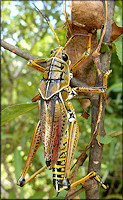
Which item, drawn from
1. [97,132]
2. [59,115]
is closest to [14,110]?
[59,115]

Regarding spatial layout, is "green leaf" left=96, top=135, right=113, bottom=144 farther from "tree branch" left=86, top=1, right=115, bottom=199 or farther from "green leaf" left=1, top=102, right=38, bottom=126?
"green leaf" left=1, top=102, right=38, bottom=126

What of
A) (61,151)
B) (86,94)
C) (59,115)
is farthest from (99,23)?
(61,151)

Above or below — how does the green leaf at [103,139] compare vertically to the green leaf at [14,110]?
below

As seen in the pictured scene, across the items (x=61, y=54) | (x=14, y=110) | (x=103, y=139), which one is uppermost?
(x=61, y=54)

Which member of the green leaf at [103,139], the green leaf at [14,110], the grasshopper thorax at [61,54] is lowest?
the green leaf at [103,139]

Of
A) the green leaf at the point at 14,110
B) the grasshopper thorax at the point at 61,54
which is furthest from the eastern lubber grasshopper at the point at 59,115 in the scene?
the green leaf at the point at 14,110

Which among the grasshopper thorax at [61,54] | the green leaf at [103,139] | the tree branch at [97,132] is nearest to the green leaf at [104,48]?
the tree branch at [97,132]

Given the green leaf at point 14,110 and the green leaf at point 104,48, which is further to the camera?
the green leaf at point 14,110

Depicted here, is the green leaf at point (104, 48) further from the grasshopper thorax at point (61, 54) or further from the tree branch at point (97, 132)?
the grasshopper thorax at point (61, 54)

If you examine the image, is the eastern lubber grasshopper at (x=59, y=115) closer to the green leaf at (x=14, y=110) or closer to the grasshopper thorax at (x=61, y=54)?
the grasshopper thorax at (x=61, y=54)

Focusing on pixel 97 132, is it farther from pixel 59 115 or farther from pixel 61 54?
pixel 61 54
